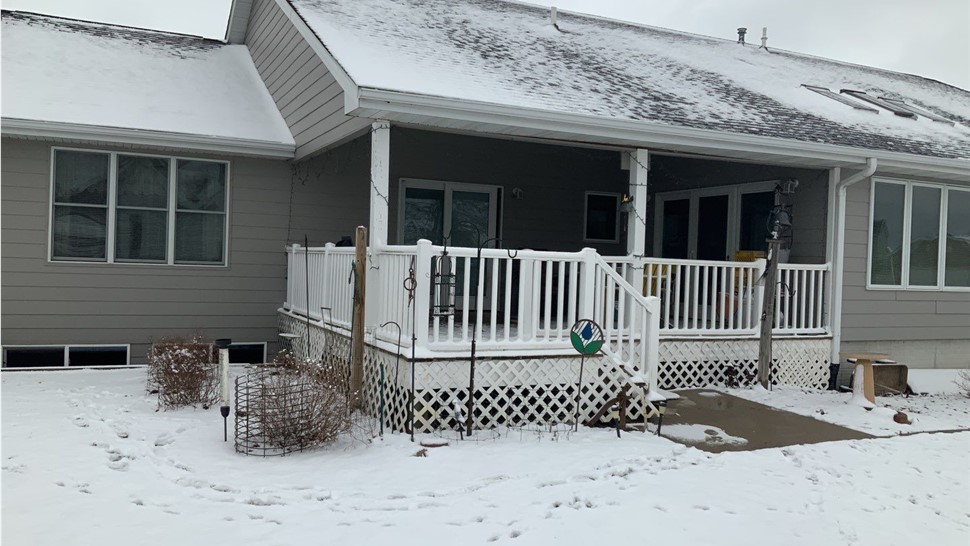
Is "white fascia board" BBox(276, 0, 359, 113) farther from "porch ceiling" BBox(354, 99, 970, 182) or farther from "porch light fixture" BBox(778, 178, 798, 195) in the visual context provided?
"porch light fixture" BBox(778, 178, 798, 195)

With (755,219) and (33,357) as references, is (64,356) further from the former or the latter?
(755,219)

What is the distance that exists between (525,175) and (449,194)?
1244 millimetres

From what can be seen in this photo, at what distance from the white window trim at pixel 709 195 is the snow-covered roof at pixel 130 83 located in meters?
5.76

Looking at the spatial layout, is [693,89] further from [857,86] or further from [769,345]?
[857,86]

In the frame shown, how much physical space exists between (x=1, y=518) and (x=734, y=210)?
9.02 metres

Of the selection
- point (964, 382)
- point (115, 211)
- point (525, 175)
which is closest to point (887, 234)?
point (964, 382)

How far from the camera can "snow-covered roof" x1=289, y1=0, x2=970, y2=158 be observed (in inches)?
291

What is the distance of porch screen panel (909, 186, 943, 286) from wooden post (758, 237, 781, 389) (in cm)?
270

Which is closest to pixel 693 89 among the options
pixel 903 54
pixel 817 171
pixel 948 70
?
pixel 817 171

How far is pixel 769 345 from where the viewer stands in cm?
838

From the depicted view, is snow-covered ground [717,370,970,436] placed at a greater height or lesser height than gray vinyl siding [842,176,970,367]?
lesser

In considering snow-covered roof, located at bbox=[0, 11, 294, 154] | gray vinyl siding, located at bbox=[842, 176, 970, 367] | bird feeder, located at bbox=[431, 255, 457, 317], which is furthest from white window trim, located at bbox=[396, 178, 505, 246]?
gray vinyl siding, located at bbox=[842, 176, 970, 367]

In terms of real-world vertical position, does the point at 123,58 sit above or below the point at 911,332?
above

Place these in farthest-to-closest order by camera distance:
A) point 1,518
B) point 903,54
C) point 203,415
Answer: point 903,54, point 203,415, point 1,518
